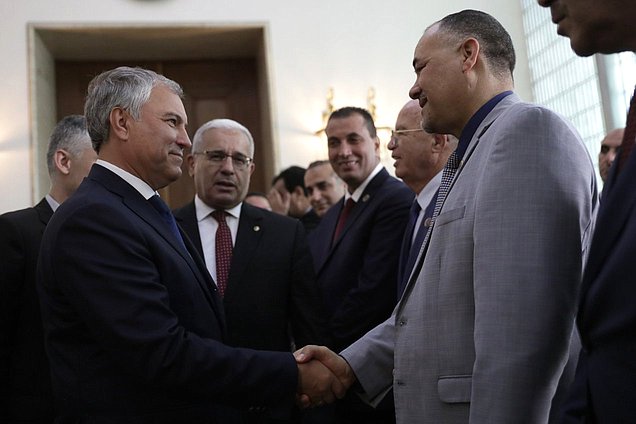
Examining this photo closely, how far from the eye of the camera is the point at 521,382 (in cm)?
177

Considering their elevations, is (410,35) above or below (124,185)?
above

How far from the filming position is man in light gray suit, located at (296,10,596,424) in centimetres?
180

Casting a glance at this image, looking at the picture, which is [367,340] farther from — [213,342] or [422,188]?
[422,188]

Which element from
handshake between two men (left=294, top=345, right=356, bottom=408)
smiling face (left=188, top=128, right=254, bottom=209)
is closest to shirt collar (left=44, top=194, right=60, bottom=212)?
smiling face (left=188, top=128, right=254, bottom=209)

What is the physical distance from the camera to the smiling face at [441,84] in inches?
91.4

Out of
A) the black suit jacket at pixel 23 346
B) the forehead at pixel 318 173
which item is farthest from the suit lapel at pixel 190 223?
the forehead at pixel 318 173

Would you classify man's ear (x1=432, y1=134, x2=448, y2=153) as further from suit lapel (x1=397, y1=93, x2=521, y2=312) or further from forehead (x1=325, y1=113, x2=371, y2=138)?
suit lapel (x1=397, y1=93, x2=521, y2=312)

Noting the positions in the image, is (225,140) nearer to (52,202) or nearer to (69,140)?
(69,140)

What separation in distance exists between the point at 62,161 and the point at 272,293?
95 centimetres

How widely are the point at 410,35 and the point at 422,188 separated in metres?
5.71

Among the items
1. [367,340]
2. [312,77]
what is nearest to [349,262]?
[367,340]

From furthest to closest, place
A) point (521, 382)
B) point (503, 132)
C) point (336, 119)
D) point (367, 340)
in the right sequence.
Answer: point (336, 119), point (367, 340), point (503, 132), point (521, 382)

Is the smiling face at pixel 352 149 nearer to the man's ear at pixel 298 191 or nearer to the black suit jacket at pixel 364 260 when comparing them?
the black suit jacket at pixel 364 260

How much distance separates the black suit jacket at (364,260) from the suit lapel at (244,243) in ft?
1.41
